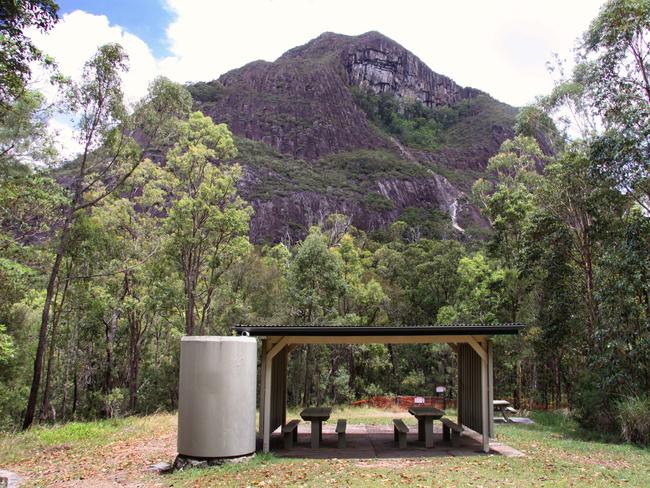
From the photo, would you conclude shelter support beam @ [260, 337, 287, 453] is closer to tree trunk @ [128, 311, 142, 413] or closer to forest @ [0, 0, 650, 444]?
forest @ [0, 0, 650, 444]

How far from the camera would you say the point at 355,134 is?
9394 centimetres

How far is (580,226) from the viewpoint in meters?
14.9

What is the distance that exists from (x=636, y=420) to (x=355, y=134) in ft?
284

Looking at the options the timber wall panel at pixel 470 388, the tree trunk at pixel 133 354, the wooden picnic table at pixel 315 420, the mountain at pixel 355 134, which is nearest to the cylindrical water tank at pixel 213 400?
the wooden picnic table at pixel 315 420

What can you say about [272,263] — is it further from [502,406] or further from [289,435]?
[289,435]

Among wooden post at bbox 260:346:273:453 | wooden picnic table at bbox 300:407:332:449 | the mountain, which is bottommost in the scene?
wooden picnic table at bbox 300:407:332:449

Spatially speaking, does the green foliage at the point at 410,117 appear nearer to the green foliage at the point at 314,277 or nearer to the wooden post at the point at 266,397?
the green foliage at the point at 314,277

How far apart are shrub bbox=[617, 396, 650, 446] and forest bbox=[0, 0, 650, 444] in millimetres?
40

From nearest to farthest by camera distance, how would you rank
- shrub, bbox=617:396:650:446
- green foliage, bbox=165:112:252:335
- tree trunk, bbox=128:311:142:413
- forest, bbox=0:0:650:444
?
shrub, bbox=617:396:650:446, forest, bbox=0:0:650:444, green foliage, bbox=165:112:252:335, tree trunk, bbox=128:311:142:413

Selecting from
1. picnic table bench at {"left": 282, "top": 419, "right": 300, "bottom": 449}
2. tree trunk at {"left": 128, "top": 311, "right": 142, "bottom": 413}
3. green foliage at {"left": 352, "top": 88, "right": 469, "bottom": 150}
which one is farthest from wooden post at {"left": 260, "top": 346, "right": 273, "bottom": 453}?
green foliage at {"left": 352, "top": 88, "right": 469, "bottom": 150}

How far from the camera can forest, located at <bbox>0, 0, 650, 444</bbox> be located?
40.1ft

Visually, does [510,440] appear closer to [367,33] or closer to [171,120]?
[171,120]

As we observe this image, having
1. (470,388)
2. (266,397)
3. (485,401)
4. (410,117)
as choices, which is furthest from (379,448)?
(410,117)

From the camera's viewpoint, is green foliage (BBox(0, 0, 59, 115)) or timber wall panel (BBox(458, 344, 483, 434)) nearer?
green foliage (BBox(0, 0, 59, 115))
